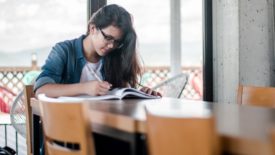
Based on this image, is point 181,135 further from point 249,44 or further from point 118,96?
point 249,44

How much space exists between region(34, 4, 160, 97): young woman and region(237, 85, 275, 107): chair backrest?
15.5 inches

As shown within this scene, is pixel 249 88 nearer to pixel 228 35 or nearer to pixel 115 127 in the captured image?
pixel 115 127

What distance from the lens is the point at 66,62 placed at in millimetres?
2068

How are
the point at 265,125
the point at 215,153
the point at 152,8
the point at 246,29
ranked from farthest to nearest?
the point at 152,8 → the point at 246,29 → the point at 265,125 → the point at 215,153

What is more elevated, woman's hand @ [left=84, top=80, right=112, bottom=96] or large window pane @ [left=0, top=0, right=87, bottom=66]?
large window pane @ [left=0, top=0, right=87, bottom=66]

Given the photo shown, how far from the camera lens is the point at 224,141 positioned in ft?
2.92

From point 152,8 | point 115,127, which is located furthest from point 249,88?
point 152,8

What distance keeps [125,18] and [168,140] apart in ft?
4.14

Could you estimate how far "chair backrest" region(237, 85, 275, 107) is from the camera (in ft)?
6.26

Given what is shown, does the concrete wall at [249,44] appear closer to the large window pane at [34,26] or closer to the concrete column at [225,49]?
the concrete column at [225,49]

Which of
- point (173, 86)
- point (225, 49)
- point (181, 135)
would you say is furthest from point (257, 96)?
point (225, 49)

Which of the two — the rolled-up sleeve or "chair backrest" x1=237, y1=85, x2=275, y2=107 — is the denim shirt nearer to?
the rolled-up sleeve

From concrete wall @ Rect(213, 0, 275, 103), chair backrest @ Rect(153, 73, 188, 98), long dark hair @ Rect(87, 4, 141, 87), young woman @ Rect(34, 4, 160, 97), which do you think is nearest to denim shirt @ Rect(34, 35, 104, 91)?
young woman @ Rect(34, 4, 160, 97)

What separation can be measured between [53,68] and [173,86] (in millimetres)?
1096
